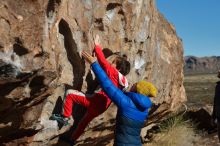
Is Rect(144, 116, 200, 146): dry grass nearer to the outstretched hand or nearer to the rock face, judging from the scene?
the rock face

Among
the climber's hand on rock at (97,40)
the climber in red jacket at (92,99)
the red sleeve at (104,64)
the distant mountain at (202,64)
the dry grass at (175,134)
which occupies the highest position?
the distant mountain at (202,64)

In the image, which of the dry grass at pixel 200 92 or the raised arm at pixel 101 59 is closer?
the raised arm at pixel 101 59

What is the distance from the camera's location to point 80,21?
7527 millimetres

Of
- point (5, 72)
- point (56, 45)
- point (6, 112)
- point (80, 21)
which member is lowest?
point (6, 112)

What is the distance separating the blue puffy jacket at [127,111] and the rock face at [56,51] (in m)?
0.87

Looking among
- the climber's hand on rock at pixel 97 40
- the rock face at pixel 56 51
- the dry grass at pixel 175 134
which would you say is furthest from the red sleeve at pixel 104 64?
the dry grass at pixel 175 134

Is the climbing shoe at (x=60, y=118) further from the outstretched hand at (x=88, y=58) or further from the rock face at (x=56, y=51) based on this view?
the outstretched hand at (x=88, y=58)

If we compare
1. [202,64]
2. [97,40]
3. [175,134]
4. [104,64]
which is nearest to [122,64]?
[97,40]

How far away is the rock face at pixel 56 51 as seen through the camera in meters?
5.83

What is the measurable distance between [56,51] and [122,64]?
2.28 metres

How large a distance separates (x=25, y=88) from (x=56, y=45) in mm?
1015

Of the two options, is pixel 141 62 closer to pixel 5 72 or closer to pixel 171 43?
pixel 171 43

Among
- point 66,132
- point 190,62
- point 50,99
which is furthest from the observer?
point 190,62

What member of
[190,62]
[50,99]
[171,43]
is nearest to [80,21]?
[50,99]
